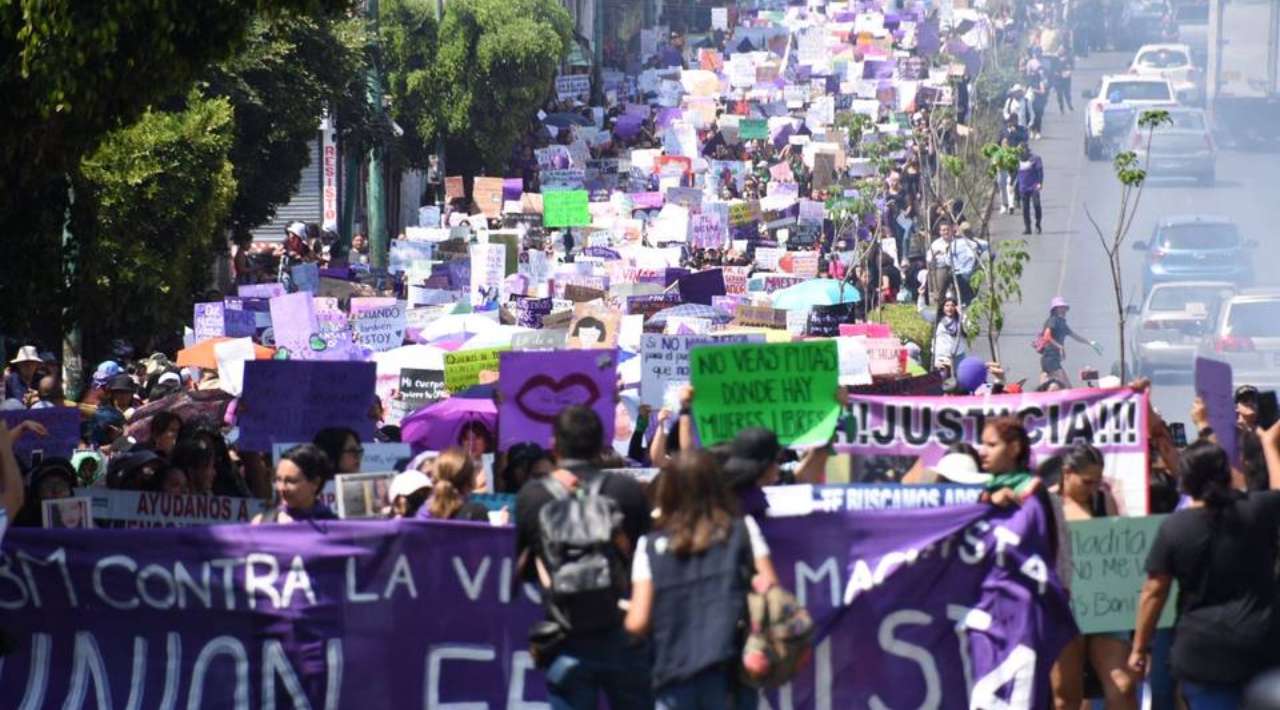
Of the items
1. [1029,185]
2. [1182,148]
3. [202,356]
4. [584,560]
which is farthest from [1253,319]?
[1182,148]

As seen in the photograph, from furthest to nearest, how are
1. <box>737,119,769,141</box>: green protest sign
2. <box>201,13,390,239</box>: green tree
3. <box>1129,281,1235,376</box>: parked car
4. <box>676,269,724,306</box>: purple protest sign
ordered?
<box>737,119,769,141</box>: green protest sign
<box>201,13,390,239</box>: green tree
<box>1129,281,1235,376</box>: parked car
<box>676,269,724,306</box>: purple protest sign

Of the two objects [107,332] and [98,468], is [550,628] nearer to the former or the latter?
[98,468]

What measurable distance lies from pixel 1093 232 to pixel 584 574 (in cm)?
3275

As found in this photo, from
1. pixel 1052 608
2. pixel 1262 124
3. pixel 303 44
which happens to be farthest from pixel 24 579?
pixel 1262 124

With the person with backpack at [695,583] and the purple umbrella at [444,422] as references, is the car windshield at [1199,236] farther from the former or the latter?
the person with backpack at [695,583]

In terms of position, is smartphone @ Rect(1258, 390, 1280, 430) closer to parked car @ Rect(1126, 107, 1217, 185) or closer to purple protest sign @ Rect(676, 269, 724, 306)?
purple protest sign @ Rect(676, 269, 724, 306)

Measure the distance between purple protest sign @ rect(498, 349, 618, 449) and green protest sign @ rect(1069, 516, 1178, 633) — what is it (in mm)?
2858

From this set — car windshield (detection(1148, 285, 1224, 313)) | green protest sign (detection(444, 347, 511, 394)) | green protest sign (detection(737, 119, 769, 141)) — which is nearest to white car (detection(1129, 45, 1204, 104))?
green protest sign (detection(737, 119, 769, 141))

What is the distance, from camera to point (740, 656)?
7402 millimetres

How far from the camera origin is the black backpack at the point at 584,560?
24.6 ft

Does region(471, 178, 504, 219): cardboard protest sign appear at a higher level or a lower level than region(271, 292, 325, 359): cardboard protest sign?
higher

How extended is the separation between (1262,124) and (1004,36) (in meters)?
12.5

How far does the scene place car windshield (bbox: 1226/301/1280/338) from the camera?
23.2 meters

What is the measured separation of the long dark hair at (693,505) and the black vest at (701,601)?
34 millimetres
